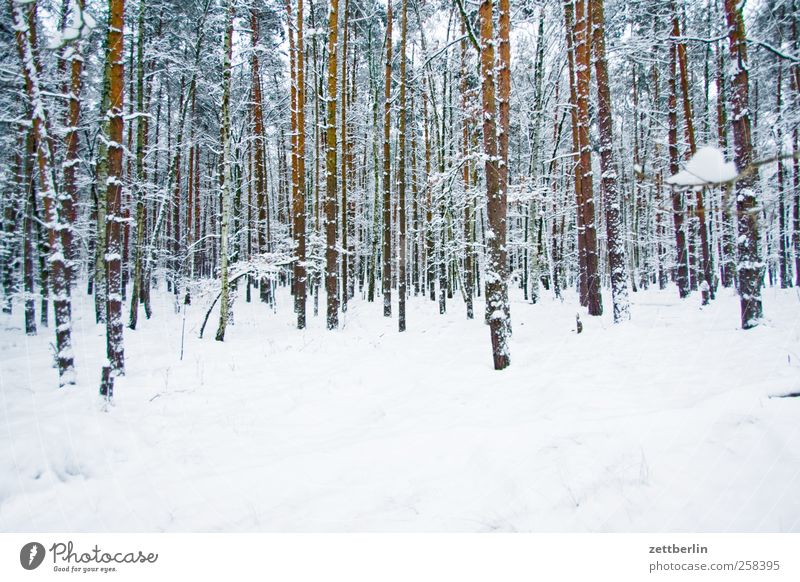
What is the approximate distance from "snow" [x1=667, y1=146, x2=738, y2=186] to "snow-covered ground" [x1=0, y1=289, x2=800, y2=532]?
84.5 inches

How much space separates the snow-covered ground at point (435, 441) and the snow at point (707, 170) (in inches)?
84.5

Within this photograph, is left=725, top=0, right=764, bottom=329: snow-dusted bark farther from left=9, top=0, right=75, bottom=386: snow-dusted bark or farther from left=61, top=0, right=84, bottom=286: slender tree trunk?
left=9, top=0, right=75, bottom=386: snow-dusted bark

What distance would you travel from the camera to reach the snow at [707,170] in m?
1.35

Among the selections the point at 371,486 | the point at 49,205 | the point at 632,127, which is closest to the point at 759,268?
the point at 371,486

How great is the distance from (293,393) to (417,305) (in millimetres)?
13220

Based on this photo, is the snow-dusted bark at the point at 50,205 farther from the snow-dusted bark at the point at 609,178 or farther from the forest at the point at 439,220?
the snow-dusted bark at the point at 609,178

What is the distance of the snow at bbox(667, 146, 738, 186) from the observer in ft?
4.44

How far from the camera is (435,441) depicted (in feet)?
13.6

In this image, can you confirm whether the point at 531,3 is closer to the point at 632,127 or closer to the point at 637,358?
the point at 637,358

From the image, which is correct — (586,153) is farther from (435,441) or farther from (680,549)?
(680,549)

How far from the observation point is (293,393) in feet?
21.1

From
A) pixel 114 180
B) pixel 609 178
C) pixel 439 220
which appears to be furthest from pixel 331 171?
pixel 609 178

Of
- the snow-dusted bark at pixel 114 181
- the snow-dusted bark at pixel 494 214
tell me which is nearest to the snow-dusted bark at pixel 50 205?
the snow-dusted bark at pixel 114 181

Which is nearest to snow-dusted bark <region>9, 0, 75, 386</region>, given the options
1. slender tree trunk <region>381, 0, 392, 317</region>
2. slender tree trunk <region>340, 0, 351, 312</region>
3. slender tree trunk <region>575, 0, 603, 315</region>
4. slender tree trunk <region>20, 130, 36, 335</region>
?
slender tree trunk <region>20, 130, 36, 335</region>
